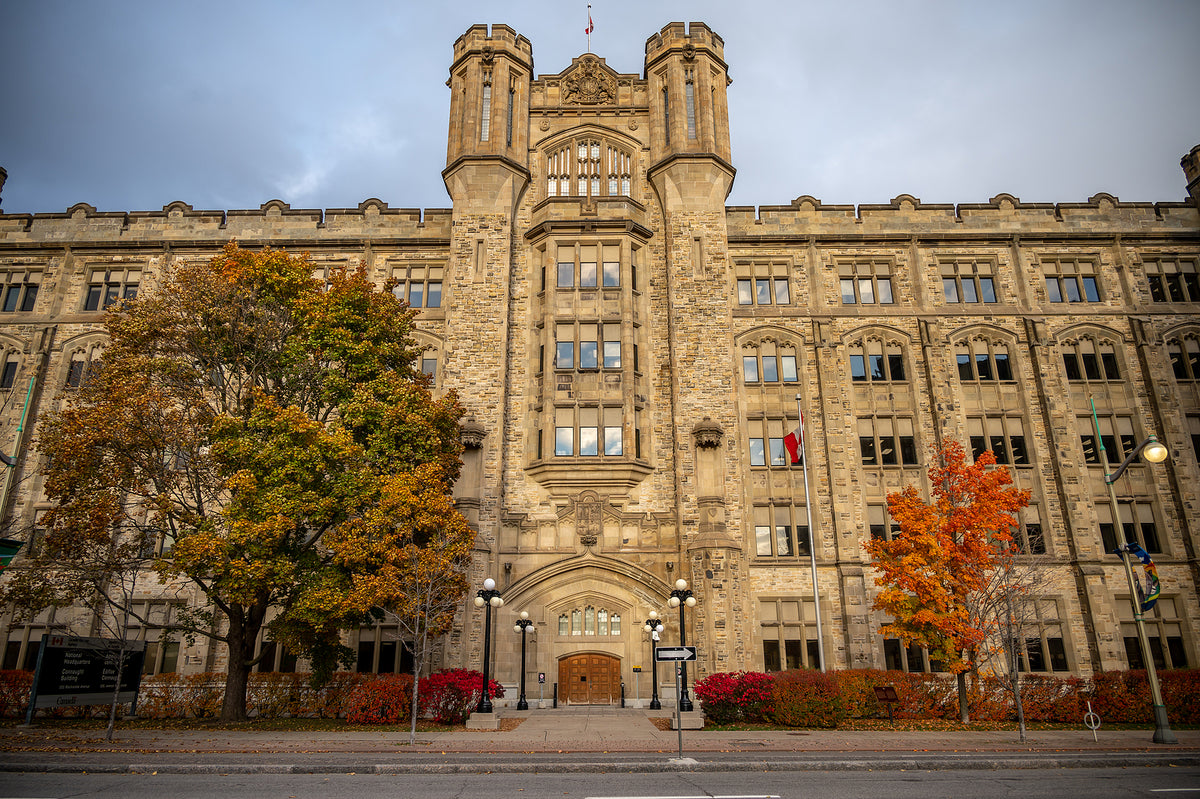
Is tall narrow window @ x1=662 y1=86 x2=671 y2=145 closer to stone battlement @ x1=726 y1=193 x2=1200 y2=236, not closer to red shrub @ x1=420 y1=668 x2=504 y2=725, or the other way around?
stone battlement @ x1=726 y1=193 x2=1200 y2=236

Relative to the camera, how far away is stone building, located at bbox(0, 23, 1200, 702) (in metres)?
26.0

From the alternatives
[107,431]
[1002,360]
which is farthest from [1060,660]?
[107,431]

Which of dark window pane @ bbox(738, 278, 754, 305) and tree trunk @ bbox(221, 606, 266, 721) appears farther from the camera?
dark window pane @ bbox(738, 278, 754, 305)

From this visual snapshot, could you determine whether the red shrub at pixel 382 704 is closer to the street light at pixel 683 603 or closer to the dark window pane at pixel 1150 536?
the street light at pixel 683 603

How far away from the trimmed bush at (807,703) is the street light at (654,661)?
13.9 ft

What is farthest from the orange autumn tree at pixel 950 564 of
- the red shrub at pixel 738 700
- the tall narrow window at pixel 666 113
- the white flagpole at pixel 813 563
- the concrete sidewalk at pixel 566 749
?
the tall narrow window at pixel 666 113

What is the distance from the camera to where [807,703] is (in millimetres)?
18922

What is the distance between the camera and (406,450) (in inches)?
834

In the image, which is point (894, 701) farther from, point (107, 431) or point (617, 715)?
point (107, 431)

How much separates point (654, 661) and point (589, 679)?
9.24 ft

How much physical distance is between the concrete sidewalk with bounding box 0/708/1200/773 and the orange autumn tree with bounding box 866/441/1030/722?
261 centimetres

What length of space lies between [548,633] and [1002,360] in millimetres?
23225

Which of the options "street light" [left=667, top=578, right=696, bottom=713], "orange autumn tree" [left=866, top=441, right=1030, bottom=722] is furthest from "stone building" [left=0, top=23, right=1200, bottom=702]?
"orange autumn tree" [left=866, top=441, right=1030, bottom=722]

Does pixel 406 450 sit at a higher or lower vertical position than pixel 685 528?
higher
